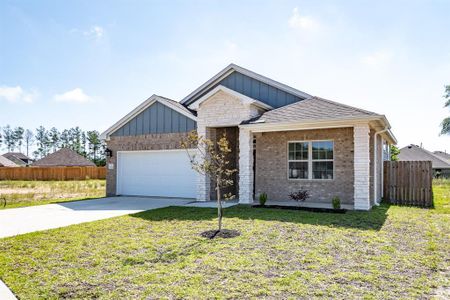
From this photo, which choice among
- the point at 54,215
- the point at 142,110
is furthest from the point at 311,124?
the point at 54,215

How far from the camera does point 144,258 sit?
561cm

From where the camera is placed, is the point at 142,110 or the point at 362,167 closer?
the point at 362,167

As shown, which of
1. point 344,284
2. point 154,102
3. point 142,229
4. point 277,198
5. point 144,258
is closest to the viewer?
point 344,284

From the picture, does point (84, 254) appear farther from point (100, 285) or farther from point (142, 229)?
point (142, 229)

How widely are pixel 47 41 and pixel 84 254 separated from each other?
9.91m

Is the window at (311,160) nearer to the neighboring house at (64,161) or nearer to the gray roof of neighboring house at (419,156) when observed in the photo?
the gray roof of neighboring house at (419,156)

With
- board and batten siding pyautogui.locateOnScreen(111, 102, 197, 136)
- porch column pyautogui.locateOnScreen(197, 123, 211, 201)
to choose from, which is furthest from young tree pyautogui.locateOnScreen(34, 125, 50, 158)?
porch column pyautogui.locateOnScreen(197, 123, 211, 201)

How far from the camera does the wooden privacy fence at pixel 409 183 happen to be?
12.9m

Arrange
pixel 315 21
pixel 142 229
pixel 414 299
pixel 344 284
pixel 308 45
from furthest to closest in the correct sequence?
pixel 308 45 → pixel 315 21 → pixel 142 229 → pixel 344 284 → pixel 414 299

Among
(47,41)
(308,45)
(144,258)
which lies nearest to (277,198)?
(308,45)

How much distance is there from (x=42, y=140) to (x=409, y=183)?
94595 mm

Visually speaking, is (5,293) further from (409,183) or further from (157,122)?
(409,183)

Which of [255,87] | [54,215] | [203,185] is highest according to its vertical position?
[255,87]

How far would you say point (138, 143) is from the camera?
16.1 meters
